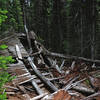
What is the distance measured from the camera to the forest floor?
553 centimetres

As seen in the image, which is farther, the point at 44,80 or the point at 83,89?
the point at 83,89

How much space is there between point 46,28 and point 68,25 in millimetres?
3890

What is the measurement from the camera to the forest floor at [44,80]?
218 inches

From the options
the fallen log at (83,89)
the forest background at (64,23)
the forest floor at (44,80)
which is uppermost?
the forest background at (64,23)

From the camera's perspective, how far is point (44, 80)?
7.11 meters

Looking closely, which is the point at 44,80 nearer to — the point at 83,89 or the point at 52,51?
the point at 83,89

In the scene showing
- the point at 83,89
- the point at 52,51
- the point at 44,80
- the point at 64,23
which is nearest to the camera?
the point at 44,80

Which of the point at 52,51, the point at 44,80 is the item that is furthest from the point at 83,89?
the point at 52,51

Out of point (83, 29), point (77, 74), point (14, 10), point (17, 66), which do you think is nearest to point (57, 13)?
point (83, 29)

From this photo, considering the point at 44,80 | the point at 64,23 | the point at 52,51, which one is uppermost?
the point at 64,23

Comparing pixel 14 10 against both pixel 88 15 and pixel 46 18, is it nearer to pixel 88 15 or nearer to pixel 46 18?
pixel 46 18

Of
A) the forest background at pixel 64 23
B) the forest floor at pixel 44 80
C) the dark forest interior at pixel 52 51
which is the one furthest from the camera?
the forest background at pixel 64 23

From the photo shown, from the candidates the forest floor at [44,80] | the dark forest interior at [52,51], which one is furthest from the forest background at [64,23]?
the forest floor at [44,80]

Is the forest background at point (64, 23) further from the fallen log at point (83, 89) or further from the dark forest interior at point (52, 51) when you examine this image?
the fallen log at point (83, 89)
